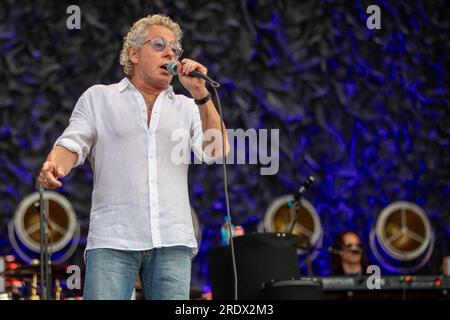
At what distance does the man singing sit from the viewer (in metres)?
2.45

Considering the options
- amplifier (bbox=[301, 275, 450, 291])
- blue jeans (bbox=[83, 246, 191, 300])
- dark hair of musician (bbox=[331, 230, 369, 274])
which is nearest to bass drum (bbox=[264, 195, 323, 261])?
dark hair of musician (bbox=[331, 230, 369, 274])

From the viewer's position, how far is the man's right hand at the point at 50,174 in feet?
7.69

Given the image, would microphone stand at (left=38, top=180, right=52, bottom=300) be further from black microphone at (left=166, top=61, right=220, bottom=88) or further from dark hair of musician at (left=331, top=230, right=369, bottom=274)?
dark hair of musician at (left=331, top=230, right=369, bottom=274)

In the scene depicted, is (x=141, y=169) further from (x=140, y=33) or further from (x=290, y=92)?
(x=290, y=92)

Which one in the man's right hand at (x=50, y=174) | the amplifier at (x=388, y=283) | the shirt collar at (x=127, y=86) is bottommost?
the amplifier at (x=388, y=283)

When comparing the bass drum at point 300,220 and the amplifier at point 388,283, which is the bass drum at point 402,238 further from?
the amplifier at point 388,283

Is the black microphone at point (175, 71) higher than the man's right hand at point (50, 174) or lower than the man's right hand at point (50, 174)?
higher

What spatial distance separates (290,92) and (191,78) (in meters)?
5.07

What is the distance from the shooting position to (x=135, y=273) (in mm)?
2488

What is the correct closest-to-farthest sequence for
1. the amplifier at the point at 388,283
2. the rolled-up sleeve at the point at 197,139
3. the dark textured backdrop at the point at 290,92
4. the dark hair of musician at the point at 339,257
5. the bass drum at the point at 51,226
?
the rolled-up sleeve at the point at 197,139
the amplifier at the point at 388,283
the dark hair of musician at the point at 339,257
the bass drum at the point at 51,226
the dark textured backdrop at the point at 290,92

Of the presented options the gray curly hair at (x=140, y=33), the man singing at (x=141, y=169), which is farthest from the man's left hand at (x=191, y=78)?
the gray curly hair at (x=140, y=33)

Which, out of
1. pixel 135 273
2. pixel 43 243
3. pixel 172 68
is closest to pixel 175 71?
pixel 172 68

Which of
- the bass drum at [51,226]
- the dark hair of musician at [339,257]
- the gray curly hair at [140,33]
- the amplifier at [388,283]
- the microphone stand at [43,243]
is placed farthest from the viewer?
the bass drum at [51,226]

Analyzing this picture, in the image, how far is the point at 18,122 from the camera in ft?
22.8
